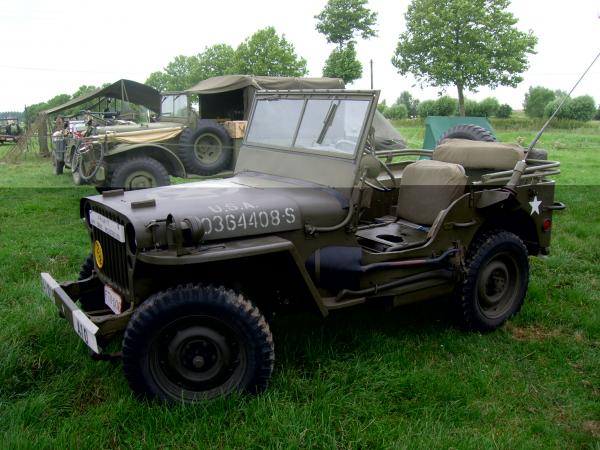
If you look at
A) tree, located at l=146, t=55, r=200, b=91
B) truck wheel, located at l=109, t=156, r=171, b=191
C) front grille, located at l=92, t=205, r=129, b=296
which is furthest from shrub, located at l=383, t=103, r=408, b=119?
front grille, located at l=92, t=205, r=129, b=296

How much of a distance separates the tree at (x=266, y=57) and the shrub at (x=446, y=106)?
24.7ft

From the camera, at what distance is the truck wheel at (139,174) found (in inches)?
360

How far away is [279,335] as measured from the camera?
4.06m

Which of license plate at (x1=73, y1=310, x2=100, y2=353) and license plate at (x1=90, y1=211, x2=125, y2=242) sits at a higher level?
license plate at (x1=90, y1=211, x2=125, y2=242)

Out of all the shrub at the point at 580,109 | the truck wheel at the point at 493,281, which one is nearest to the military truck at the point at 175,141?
the truck wheel at the point at 493,281

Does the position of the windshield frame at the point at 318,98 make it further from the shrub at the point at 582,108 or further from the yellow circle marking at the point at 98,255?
the shrub at the point at 582,108

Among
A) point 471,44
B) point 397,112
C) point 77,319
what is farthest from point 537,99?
point 77,319

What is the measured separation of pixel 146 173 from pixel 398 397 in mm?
6802

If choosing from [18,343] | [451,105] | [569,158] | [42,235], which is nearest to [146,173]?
[42,235]

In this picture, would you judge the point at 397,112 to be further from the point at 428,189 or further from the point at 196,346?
the point at 196,346

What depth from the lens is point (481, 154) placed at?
4.77 metres

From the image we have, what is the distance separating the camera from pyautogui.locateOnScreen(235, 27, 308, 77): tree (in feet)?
83.9

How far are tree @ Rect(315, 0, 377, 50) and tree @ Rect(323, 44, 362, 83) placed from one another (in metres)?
0.37

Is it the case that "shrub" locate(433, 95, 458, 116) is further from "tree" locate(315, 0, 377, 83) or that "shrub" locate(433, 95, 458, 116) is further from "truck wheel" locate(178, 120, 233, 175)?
"truck wheel" locate(178, 120, 233, 175)
